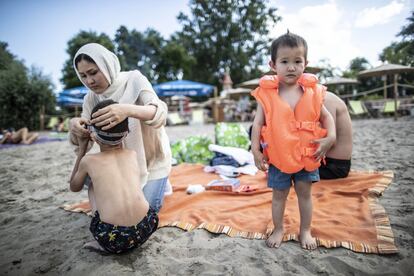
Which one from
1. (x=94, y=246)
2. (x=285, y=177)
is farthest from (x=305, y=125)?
(x=94, y=246)

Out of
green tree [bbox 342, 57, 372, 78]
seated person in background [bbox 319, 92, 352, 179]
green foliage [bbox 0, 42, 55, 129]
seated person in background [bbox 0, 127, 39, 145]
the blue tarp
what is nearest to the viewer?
seated person in background [bbox 319, 92, 352, 179]

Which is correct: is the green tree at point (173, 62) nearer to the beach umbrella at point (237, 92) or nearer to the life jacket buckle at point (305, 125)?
the beach umbrella at point (237, 92)

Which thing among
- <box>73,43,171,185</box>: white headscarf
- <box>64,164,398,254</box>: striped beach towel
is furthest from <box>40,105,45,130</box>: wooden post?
<box>73,43,171,185</box>: white headscarf

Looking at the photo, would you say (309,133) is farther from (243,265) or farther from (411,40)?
(411,40)

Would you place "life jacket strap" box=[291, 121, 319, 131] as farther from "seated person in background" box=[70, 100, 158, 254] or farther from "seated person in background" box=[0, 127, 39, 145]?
"seated person in background" box=[0, 127, 39, 145]

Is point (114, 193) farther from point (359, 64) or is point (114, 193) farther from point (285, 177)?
point (359, 64)

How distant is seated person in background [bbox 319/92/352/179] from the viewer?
9.73ft

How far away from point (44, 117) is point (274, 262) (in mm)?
16812

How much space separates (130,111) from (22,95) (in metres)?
15.5

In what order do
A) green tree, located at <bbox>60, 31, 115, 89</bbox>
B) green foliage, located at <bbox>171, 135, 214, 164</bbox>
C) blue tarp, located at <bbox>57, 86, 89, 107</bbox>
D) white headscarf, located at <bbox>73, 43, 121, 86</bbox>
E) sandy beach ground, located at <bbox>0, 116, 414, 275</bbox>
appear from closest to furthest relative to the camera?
sandy beach ground, located at <bbox>0, 116, 414, 275</bbox> < white headscarf, located at <bbox>73, 43, 121, 86</bbox> < green foliage, located at <bbox>171, 135, 214, 164</bbox> < blue tarp, located at <bbox>57, 86, 89, 107</bbox> < green tree, located at <bbox>60, 31, 115, 89</bbox>

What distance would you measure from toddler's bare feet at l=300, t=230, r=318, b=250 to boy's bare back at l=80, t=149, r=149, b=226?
3.69ft

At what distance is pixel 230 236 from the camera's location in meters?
2.16

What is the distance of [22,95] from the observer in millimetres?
14312

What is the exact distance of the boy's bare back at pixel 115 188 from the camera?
1.76 meters
